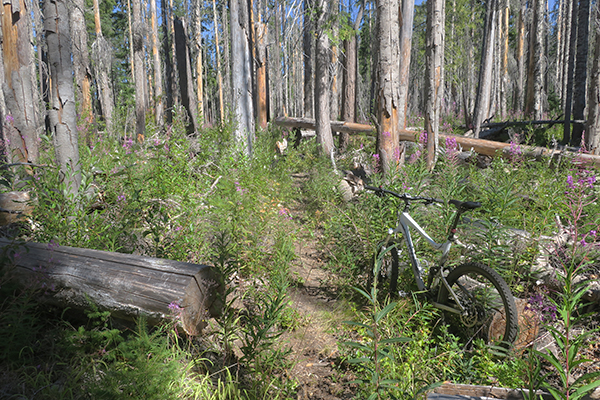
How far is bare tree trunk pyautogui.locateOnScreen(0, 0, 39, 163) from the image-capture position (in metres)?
5.93

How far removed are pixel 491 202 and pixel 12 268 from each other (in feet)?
14.3

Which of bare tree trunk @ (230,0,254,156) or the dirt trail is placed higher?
bare tree trunk @ (230,0,254,156)

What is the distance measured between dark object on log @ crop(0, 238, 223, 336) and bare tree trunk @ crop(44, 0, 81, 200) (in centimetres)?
122

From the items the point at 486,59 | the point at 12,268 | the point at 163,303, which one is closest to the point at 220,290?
the point at 163,303

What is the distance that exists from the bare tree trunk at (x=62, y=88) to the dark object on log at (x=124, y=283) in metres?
1.22

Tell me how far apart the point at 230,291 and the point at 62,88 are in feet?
9.47

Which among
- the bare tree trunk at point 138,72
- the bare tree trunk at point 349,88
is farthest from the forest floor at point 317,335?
the bare tree trunk at point 138,72

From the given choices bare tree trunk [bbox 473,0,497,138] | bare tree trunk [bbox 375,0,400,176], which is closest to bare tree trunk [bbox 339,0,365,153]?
bare tree trunk [bbox 473,0,497,138]

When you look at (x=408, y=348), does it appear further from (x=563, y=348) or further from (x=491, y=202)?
(x=491, y=202)

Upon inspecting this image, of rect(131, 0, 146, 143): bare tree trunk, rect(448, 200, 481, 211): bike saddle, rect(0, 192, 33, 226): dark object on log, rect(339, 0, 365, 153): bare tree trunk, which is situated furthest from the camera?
rect(131, 0, 146, 143): bare tree trunk

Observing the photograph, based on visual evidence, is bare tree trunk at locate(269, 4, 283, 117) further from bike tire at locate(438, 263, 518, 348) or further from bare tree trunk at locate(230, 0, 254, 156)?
bike tire at locate(438, 263, 518, 348)

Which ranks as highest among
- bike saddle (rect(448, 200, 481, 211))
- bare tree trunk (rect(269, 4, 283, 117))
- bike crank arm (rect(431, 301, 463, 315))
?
bare tree trunk (rect(269, 4, 283, 117))

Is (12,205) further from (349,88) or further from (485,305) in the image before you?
(349,88)

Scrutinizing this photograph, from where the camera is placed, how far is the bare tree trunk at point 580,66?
26.9ft
